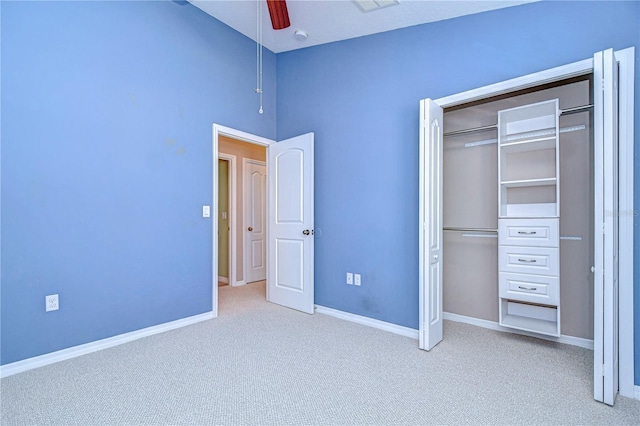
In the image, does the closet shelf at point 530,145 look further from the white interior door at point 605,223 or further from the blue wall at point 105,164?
the blue wall at point 105,164

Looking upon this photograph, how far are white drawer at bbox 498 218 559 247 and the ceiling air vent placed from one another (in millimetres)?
2159

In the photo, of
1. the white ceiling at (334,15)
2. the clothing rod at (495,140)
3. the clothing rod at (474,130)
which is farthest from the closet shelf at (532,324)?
the white ceiling at (334,15)

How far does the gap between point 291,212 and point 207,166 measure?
42.5 inches

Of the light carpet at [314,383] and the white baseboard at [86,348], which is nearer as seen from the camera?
the light carpet at [314,383]

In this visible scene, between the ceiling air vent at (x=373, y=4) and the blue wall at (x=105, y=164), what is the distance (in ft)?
5.31

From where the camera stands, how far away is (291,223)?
3.75m

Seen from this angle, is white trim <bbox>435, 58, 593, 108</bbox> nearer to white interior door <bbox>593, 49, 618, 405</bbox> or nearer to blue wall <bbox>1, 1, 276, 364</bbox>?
white interior door <bbox>593, 49, 618, 405</bbox>

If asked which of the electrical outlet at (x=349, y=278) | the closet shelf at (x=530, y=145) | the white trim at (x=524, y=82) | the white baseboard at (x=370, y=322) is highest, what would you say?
the white trim at (x=524, y=82)

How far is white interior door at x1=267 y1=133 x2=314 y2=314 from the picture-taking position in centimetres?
358

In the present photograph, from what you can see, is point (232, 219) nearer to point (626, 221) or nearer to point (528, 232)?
point (528, 232)

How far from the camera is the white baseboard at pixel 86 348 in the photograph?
86.2 inches

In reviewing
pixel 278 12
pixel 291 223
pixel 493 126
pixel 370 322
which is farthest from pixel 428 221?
pixel 278 12

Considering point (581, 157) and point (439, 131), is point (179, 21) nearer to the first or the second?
point (439, 131)

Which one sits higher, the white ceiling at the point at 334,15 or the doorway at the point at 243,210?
the white ceiling at the point at 334,15
